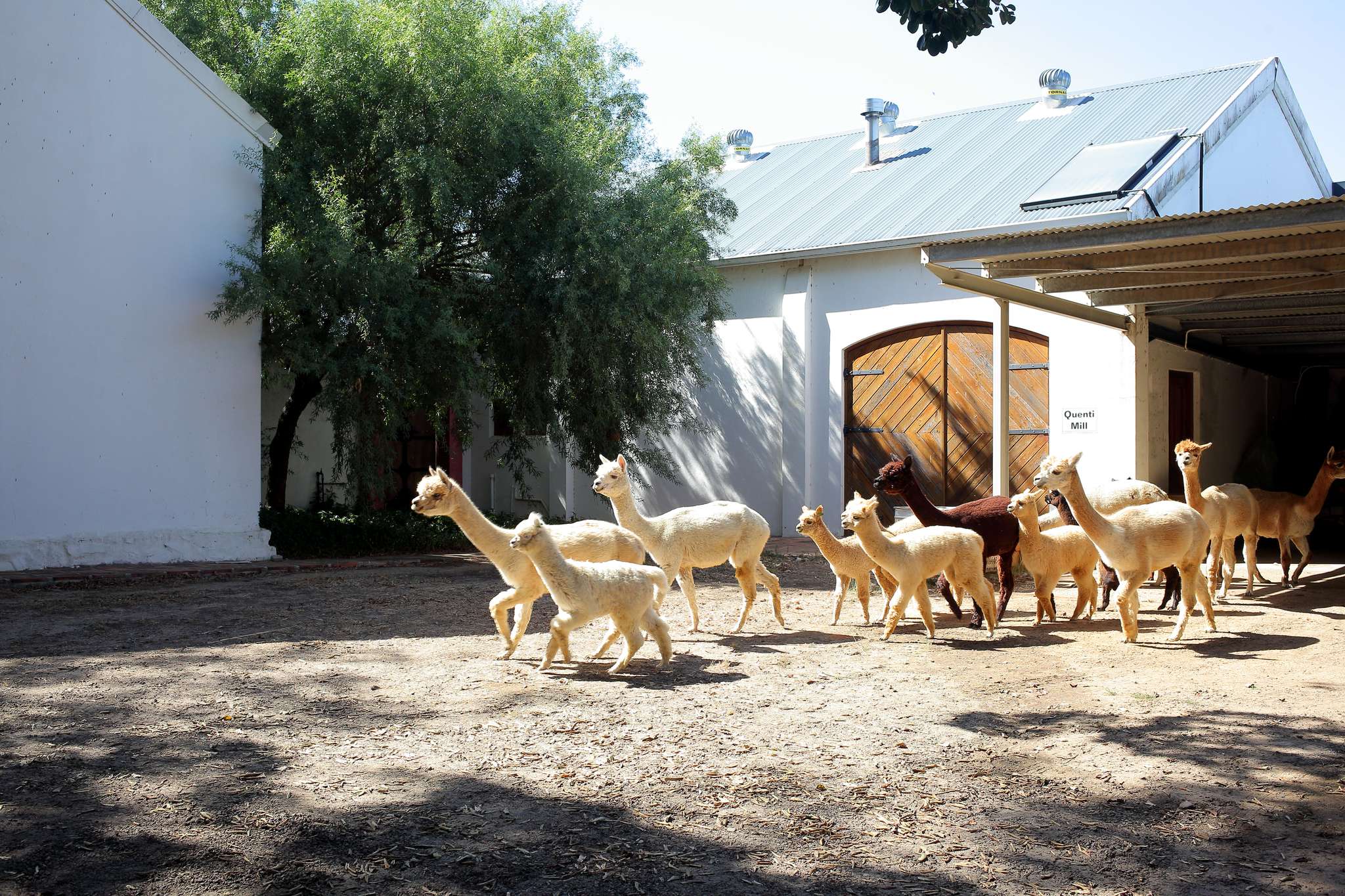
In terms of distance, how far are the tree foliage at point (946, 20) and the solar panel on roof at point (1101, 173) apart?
8439mm

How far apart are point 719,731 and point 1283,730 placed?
2.76 metres

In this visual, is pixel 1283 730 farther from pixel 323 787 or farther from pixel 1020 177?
pixel 1020 177

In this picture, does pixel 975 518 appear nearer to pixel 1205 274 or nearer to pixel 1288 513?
pixel 1205 274

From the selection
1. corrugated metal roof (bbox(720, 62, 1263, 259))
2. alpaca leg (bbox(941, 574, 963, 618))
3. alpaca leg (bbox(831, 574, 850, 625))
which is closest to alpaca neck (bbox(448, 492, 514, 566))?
alpaca leg (bbox(831, 574, 850, 625))

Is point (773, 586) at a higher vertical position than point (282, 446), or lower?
lower

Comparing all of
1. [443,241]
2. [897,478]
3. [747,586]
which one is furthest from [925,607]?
[443,241]

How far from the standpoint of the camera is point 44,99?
37.6 feet

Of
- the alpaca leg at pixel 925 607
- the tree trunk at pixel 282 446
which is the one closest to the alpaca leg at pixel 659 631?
the alpaca leg at pixel 925 607

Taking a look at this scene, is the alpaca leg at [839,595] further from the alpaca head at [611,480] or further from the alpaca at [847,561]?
the alpaca head at [611,480]

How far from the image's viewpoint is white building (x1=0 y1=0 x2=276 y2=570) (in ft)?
37.1

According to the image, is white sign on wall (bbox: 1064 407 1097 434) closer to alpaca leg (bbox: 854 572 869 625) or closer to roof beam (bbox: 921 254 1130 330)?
roof beam (bbox: 921 254 1130 330)

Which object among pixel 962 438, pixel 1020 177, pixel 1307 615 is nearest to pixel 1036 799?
pixel 1307 615

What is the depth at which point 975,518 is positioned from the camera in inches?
339

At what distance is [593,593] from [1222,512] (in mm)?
5983
